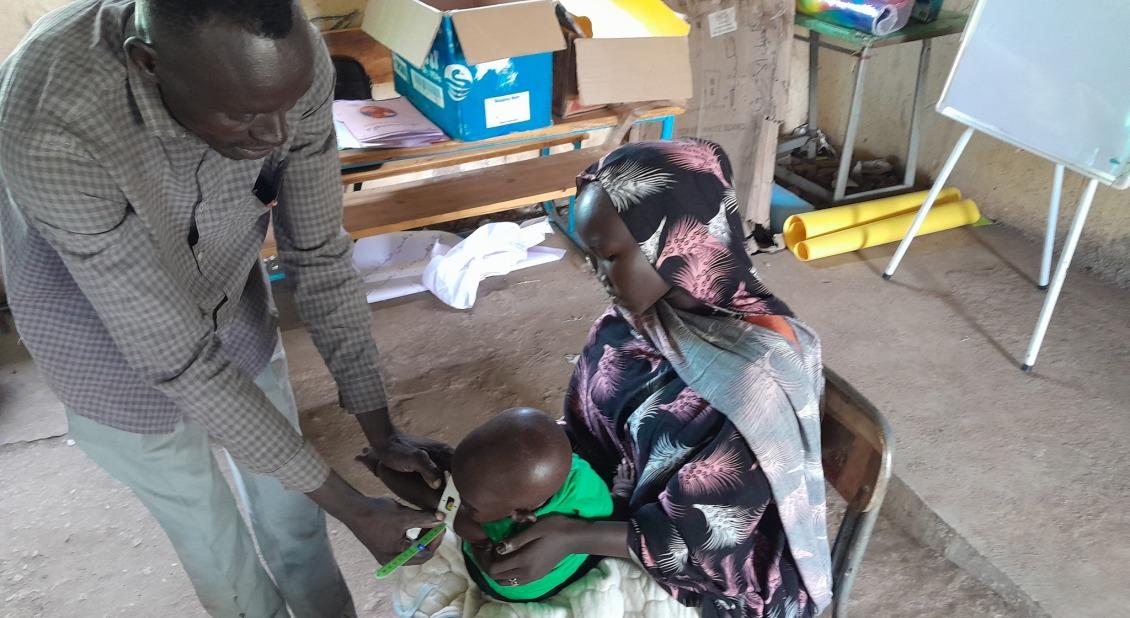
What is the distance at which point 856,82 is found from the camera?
12.4 ft

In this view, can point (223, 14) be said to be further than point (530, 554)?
No

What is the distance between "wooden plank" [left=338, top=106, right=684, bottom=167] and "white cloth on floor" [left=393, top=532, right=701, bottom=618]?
63.7 inches

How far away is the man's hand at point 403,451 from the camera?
147 cm

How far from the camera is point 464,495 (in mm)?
1384

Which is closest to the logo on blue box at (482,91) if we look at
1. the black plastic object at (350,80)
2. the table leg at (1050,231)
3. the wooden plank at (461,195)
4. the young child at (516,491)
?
the wooden plank at (461,195)

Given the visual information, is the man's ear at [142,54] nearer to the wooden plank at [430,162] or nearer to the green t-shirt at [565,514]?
the green t-shirt at [565,514]

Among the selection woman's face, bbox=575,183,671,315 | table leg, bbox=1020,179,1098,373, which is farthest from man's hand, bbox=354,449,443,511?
table leg, bbox=1020,179,1098,373

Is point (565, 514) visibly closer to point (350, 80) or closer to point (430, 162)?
point (430, 162)

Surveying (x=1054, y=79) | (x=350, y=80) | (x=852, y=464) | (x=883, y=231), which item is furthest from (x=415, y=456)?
(x=883, y=231)

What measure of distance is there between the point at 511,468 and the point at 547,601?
251 millimetres

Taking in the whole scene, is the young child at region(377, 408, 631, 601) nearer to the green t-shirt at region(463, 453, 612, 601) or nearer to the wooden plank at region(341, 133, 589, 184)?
the green t-shirt at region(463, 453, 612, 601)

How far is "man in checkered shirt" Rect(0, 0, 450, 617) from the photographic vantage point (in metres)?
1.00

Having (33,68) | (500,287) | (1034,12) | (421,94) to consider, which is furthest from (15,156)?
(1034,12)

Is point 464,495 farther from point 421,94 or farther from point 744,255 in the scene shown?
point 421,94
